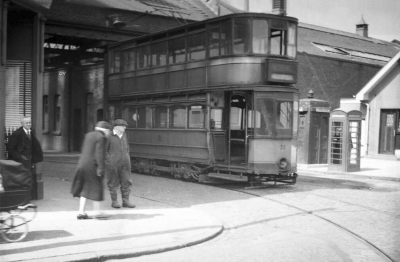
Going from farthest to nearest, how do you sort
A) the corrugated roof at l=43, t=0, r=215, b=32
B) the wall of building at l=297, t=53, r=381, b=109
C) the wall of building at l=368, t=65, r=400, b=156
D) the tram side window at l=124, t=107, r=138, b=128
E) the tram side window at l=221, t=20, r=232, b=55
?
the wall of building at l=297, t=53, r=381, b=109 → the wall of building at l=368, t=65, r=400, b=156 → the corrugated roof at l=43, t=0, r=215, b=32 → the tram side window at l=124, t=107, r=138, b=128 → the tram side window at l=221, t=20, r=232, b=55

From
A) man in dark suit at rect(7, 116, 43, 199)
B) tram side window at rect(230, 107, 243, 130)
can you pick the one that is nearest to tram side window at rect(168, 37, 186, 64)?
tram side window at rect(230, 107, 243, 130)

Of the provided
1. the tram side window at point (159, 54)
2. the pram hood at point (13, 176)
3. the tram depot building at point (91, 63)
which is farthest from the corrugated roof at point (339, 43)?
the pram hood at point (13, 176)

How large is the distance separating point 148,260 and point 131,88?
43.4ft

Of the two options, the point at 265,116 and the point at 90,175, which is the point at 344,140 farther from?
the point at 90,175

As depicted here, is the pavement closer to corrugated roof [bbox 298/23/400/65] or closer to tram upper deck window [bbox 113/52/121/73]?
tram upper deck window [bbox 113/52/121/73]

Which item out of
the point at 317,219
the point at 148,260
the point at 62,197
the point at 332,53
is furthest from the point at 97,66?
the point at 148,260

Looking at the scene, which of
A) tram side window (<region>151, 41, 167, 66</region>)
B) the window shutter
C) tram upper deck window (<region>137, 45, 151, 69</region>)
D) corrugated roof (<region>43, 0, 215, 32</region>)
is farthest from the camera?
corrugated roof (<region>43, 0, 215, 32</region>)

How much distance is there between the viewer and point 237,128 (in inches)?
633

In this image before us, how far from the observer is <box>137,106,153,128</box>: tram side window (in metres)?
18.6

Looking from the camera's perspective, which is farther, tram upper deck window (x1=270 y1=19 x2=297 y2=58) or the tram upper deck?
tram upper deck window (x1=270 y1=19 x2=297 y2=58)

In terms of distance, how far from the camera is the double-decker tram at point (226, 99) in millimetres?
14656

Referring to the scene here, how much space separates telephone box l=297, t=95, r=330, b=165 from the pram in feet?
53.6

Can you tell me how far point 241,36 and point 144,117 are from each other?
5.42 meters

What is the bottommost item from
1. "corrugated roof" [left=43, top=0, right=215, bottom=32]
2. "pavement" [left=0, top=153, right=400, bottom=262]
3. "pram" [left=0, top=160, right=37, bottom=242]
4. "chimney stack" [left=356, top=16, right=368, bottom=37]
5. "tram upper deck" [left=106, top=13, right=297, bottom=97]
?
"pavement" [left=0, top=153, right=400, bottom=262]
